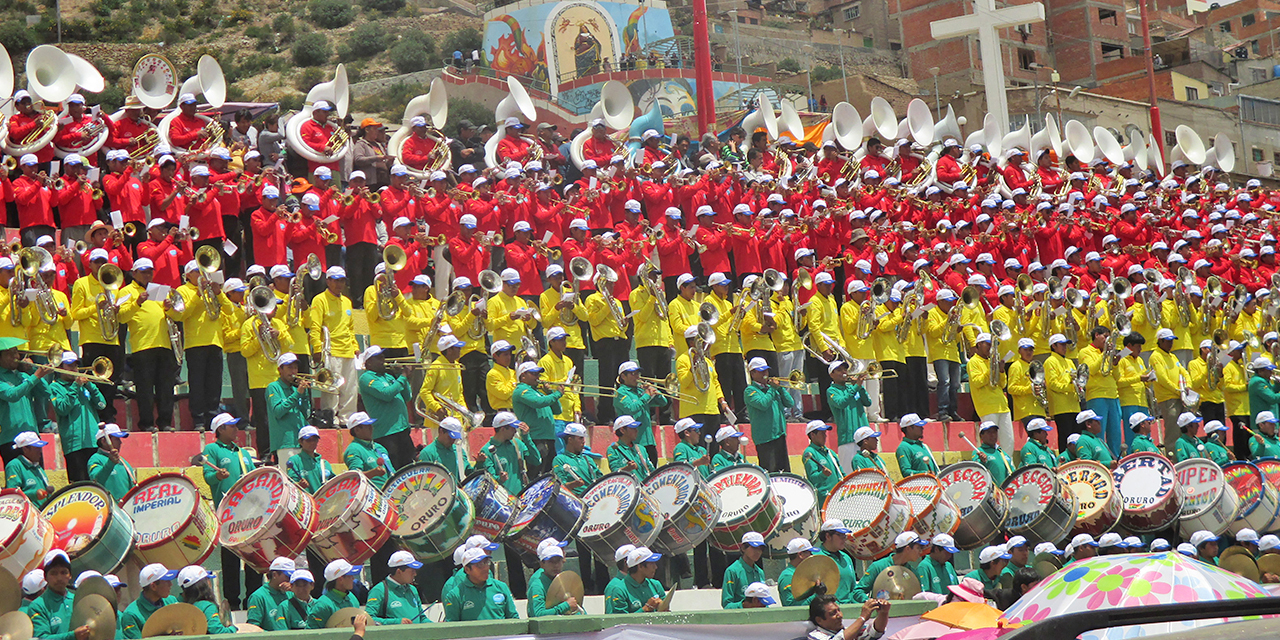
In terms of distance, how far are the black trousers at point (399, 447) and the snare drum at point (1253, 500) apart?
21.0 feet

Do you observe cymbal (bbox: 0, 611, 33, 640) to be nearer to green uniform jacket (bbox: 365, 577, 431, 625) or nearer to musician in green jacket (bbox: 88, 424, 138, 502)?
green uniform jacket (bbox: 365, 577, 431, 625)

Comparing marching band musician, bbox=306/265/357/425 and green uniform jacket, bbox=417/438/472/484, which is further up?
marching band musician, bbox=306/265/357/425

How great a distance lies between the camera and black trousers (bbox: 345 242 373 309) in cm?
1316

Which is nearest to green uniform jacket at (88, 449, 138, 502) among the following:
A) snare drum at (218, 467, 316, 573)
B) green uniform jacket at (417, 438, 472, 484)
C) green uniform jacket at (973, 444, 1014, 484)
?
snare drum at (218, 467, 316, 573)

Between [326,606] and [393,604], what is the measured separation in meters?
0.37

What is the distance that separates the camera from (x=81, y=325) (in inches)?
434

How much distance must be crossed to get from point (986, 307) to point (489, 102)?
3283 centimetres

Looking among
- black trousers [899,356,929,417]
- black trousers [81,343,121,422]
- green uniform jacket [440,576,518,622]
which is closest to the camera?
green uniform jacket [440,576,518,622]

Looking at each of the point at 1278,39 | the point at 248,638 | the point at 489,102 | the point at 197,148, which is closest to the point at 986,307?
the point at 197,148

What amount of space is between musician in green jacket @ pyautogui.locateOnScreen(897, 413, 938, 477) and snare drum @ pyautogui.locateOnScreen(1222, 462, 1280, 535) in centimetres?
250

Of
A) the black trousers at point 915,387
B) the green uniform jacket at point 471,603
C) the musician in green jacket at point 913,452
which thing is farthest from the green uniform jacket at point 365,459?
the black trousers at point 915,387

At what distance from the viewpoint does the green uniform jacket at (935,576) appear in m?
9.65

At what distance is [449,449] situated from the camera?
10.1 m

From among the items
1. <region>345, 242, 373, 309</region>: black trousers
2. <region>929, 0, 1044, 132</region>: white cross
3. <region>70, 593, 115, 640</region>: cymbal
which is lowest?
<region>70, 593, 115, 640</region>: cymbal
